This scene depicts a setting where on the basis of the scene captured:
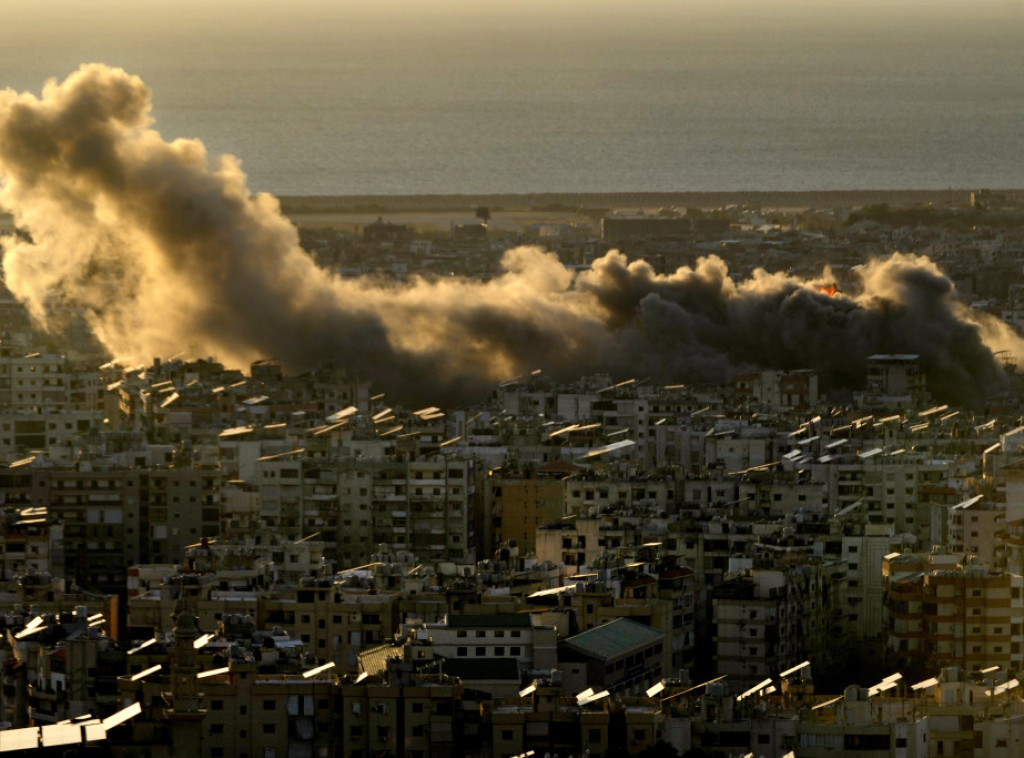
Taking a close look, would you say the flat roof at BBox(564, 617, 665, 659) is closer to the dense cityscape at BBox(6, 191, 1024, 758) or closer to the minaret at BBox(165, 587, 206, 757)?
the dense cityscape at BBox(6, 191, 1024, 758)

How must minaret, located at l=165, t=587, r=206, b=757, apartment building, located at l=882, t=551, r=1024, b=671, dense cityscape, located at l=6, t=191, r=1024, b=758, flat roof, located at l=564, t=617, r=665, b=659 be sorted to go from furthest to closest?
apartment building, located at l=882, t=551, r=1024, b=671 → flat roof, located at l=564, t=617, r=665, b=659 → dense cityscape, located at l=6, t=191, r=1024, b=758 → minaret, located at l=165, t=587, r=206, b=757

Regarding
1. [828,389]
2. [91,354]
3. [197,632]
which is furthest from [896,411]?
[197,632]

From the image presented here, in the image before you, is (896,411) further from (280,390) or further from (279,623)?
(279,623)

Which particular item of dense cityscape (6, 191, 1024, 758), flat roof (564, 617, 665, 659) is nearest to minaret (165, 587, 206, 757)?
dense cityscape (6, 191, 1024, 758)

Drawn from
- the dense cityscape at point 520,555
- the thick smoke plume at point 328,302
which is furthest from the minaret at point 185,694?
the thick smoke plume at point 328,302

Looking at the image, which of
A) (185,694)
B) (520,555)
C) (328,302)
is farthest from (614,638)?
(328,302)
